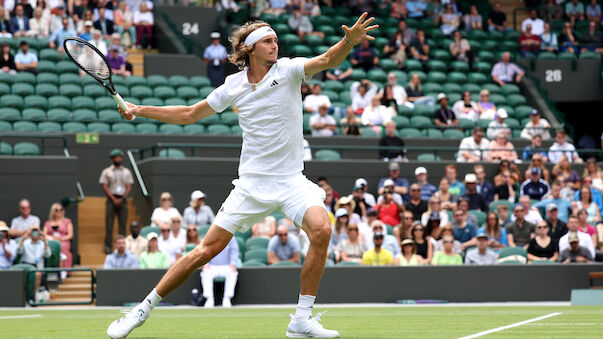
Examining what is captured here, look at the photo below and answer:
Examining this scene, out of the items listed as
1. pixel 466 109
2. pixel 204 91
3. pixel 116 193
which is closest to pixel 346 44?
pixel 116 193

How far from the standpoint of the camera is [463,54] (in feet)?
82.6

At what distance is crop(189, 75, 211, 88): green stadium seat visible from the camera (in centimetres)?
2139

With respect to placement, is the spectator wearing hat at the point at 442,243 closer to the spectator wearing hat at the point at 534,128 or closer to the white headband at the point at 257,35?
the spectator wearing hat at the point at 534,128

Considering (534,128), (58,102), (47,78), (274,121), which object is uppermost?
(47,78)

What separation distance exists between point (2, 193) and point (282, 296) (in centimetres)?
592

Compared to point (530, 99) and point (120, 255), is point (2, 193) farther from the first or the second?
point (530, 99)

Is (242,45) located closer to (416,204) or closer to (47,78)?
(416,204)

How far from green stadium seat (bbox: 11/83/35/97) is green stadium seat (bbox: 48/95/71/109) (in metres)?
0.47

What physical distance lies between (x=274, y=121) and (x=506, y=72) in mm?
18574

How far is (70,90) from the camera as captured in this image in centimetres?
1995

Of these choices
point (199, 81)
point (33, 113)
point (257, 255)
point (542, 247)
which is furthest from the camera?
point (199, 81)

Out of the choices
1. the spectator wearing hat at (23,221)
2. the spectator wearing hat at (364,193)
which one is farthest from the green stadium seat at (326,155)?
the spectator wearing hat at (23,221)

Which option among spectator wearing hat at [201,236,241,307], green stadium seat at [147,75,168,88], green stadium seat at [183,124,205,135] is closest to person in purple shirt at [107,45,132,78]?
green stadium seat at [147,75,168,88]

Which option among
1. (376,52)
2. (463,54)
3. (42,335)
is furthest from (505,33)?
(42,335)
